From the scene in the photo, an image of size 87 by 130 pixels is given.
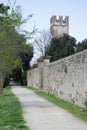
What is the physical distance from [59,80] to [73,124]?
13.7m

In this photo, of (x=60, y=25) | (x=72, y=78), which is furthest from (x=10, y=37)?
(x=60, y=25)

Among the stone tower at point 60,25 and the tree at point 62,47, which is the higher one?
the stone tower at point 60,25

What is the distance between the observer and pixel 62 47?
67.5 meters

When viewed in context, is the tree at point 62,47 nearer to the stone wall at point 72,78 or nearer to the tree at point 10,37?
the tree at point 10,37

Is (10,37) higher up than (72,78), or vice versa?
(10,37)

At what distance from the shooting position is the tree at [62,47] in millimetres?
63912

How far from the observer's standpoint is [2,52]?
93.8 feet

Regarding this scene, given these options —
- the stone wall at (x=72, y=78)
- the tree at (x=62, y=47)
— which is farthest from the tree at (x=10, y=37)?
the tree at (x=62, y=47)

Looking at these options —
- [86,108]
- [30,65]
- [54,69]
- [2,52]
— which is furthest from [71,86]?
[30,65]

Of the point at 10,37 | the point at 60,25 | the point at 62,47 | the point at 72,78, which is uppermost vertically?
the point at 60,25

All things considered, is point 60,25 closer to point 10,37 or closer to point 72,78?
point 10,37

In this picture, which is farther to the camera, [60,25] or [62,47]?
[60,25]

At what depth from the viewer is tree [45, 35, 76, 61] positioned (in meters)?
63.9

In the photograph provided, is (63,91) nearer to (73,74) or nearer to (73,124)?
(73,74)
